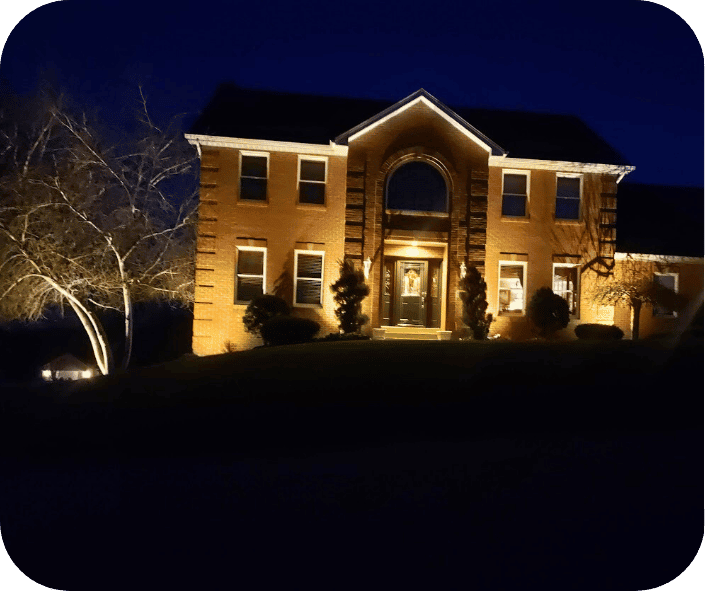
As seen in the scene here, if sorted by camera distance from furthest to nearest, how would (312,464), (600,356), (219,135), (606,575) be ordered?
(219,135) → (600,356) → (312,464) → (606,575)

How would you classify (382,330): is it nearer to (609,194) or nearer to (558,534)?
(609,194)

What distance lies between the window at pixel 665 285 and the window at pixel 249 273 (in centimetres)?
1135

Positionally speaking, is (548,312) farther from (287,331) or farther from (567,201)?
(287,331)

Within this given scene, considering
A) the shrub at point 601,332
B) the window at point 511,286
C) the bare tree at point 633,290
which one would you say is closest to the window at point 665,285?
the bare tree at point 633,290

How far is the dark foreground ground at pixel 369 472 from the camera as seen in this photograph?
18.4 feet

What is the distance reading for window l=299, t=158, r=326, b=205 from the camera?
1705 centimetres

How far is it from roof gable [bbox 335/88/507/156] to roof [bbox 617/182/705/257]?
16.0 ft

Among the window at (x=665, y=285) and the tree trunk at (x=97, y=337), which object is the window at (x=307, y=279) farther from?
the window at (x=665, y=285)

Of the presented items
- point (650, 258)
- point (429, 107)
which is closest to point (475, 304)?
point (650, 258)

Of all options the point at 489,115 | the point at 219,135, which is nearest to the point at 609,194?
the point at 489,115

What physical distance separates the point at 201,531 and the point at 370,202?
491 inches

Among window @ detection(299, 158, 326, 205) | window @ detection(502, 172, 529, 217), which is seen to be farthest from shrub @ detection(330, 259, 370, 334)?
window @ detection(502, 172, 529, 217)

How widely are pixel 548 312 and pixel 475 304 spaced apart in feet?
6.77

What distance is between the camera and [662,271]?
17.1m
